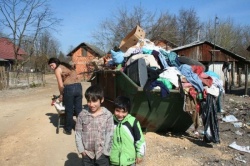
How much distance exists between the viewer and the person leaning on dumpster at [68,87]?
6062mm

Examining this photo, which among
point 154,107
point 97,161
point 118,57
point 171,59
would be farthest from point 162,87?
point 97,161

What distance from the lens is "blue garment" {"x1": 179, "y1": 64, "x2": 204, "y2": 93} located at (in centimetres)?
562

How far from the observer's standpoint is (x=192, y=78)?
5.69 meters

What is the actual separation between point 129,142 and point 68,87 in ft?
10.4

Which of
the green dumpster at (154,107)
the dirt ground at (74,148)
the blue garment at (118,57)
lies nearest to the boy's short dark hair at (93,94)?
the dirt ground at (74,148)

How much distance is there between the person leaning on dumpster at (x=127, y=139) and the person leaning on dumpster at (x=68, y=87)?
3027 millimetres

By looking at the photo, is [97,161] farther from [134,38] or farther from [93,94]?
[134,38]

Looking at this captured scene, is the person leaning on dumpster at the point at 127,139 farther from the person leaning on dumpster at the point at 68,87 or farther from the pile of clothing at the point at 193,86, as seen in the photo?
the person leaning on dumpster at the point at 68,87

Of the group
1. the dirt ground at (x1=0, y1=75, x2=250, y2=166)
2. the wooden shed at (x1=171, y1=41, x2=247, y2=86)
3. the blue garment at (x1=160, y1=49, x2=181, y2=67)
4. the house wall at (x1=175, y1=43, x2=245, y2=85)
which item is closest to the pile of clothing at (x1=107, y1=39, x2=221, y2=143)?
the blue garment at (x1=160, y1=49, x2=181, y2=67)

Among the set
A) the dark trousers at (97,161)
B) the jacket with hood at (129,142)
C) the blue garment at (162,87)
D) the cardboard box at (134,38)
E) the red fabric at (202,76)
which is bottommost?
the dark trousers at (97,161)

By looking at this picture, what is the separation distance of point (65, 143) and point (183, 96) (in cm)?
239

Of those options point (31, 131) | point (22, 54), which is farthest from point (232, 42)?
point (31, 131)

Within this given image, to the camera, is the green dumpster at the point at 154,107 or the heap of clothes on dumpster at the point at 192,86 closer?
the heap of clothes on dumpster at the point at 192,86

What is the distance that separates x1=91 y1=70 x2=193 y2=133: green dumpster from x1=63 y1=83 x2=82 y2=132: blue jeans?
2.90ft
